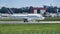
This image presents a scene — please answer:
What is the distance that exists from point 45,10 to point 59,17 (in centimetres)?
55

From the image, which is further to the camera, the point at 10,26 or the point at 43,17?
the point at 43,17

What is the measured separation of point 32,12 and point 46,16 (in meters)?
0.55

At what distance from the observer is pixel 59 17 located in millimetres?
4102

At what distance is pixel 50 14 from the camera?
422 centimetres

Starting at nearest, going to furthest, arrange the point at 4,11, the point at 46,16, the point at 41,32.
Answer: the point at 41,32
the point at 4,11
the point at 46,16

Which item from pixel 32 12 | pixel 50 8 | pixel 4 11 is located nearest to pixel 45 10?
pixel 50 8

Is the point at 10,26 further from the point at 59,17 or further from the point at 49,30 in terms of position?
the point at 59,17

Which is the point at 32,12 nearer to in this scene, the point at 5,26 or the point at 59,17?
the point at 59,17

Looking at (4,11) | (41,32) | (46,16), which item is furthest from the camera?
(46,16)

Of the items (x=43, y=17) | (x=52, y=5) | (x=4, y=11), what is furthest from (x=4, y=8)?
(x=52, y=5)

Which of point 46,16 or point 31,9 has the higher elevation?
point 31,9

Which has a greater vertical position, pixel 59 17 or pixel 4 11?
pixel 4 11

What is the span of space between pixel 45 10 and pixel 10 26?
1778 mm

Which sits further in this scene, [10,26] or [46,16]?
[46,16]
